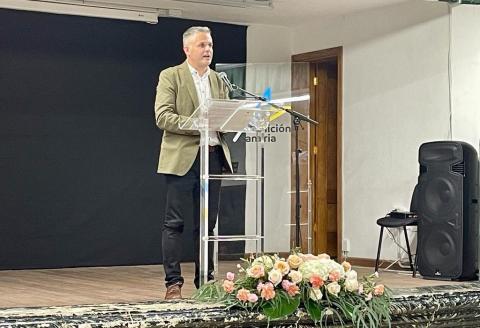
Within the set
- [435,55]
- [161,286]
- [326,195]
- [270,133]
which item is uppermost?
[435,55]

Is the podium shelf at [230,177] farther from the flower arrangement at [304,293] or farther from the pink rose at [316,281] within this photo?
the pink rose at [316,281]

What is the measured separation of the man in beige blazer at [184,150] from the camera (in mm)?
4273

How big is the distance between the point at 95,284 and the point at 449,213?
107 inches

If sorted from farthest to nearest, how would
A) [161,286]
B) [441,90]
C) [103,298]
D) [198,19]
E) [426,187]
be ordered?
1. [198,19]
2. [441,90]
3. [426,187]
4. [161,286]
5. [103,298]

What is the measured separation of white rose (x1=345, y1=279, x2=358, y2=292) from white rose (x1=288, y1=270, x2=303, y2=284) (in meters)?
0.13

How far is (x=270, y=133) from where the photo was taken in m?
7.89

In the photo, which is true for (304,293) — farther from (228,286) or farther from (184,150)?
(184,150)

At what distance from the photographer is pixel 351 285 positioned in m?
2.31

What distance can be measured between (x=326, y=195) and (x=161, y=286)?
3.33 m

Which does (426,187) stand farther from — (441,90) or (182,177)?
(182,177)

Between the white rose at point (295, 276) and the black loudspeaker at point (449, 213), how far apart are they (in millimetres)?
4695

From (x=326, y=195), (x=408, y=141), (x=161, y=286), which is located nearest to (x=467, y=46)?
(x=408, y=141)

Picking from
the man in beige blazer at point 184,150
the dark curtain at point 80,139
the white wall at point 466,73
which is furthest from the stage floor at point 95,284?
the white wall at point 466,73

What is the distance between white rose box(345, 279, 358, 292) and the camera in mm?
2307
